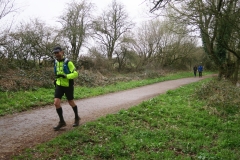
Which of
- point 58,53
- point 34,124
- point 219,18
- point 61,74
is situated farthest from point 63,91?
point 219,18

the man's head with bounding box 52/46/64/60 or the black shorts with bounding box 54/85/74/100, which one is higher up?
the man's head with bounding box 52/46/64/60

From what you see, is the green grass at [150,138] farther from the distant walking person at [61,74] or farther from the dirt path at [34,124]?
the distant walking person at [61,74]

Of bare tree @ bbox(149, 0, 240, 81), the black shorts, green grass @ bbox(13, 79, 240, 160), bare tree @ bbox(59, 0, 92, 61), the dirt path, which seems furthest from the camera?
bare tree @ bbox(59, 0, 92, 61)

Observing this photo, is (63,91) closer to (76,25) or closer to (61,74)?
(61,74)

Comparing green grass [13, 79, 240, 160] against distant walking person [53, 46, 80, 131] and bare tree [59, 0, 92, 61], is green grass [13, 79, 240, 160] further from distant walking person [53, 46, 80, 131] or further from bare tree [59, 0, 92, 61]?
Result: bare tree [59, 0, 92, 61]

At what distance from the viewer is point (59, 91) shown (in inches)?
213

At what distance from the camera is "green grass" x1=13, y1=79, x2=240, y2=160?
4.39m

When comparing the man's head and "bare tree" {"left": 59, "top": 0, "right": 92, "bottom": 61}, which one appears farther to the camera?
"bare tree" {"left": 59, "top": 0, "right": 92, "bottom": 61}

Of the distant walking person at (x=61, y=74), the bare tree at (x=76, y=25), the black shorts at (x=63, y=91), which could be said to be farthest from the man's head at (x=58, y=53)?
the bare tree at (x=76, y=25)

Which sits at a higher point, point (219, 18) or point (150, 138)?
point (219, 18)

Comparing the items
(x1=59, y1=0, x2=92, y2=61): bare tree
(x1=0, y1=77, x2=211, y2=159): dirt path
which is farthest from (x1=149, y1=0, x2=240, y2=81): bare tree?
(x1=59, y1=0, x2=92, y2=61): bare tree

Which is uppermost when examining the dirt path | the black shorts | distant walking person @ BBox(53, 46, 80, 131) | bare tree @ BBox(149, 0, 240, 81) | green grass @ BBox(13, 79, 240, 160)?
bare tree @ BBox(149, 0, 240, 81)

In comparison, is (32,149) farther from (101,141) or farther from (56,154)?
(101,141)

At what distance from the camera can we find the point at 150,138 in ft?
17.5
